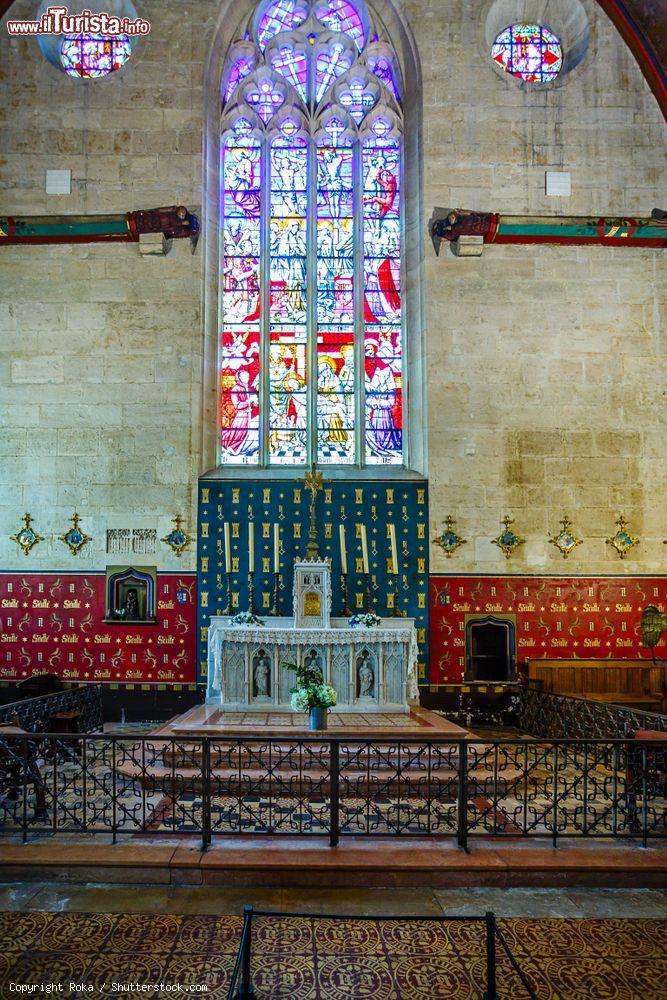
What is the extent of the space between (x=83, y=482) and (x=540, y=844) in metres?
9.20

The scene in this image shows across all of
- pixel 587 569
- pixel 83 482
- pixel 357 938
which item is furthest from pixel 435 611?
pixel 357 938

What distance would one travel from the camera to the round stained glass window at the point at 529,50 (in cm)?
1412

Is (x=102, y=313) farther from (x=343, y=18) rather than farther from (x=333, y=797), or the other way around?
(x=333, y=797)

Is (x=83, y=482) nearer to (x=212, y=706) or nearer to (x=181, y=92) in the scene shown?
(x=212, y=706)

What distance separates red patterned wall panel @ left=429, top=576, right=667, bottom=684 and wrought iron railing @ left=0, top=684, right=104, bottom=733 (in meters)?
5.19

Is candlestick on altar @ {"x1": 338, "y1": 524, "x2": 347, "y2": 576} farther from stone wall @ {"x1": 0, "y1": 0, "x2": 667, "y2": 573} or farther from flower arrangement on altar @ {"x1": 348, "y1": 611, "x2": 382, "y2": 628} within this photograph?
stone wall @ {"x1": 0, "y1": 0, "x2": 667, "y2": 573}

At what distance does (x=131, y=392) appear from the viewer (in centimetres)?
1288

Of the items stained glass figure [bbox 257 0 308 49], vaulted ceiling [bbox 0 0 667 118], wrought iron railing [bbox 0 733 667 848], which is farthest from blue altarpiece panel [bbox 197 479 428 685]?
stained glass figure [bbox 257 0 308 49]

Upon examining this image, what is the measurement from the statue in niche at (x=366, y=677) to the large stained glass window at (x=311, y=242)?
374 cm

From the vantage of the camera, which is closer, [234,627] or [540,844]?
[540,844]

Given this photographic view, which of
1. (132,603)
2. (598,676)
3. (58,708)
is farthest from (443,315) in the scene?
(58,708)

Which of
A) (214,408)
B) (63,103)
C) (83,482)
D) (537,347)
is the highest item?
(63,103)

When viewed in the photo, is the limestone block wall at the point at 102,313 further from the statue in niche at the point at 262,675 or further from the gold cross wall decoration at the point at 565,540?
the gold cross wall decoration at the point at 565,540

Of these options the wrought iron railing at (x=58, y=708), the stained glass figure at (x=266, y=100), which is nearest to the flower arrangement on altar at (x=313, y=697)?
the wrought iron railing at (x=58, y=708)
